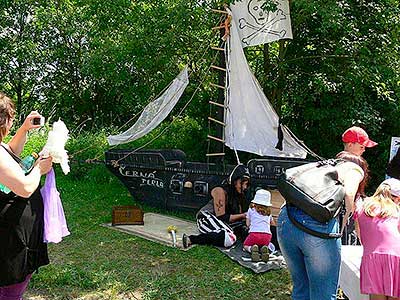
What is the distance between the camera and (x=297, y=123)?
8.75 meters

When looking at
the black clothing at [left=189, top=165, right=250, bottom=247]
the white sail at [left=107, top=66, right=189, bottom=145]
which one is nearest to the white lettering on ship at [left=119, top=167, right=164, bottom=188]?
the white sail at [left=107, top=66, right=189, bottom=145]

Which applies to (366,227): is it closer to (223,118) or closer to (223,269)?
(223,269)

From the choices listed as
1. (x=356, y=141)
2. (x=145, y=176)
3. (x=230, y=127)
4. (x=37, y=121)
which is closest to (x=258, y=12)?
(x=230, y=127)

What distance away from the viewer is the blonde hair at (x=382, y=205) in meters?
3.05

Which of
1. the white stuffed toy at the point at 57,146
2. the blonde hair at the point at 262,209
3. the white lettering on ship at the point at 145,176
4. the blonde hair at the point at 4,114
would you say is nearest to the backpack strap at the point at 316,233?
the white stuffed toy at the point at 57,146

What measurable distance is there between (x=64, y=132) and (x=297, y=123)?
20.4 ft

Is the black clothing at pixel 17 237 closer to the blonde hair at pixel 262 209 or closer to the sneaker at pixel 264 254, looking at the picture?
the sneaker at pixel 264 254

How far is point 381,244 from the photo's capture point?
9.91 feet

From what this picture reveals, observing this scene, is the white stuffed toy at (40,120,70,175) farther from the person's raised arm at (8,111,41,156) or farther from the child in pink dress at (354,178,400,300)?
the child in pink dress at (354,178,400,300)

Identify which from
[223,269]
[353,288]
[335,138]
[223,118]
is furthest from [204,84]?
[353,288]

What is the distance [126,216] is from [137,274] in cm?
184

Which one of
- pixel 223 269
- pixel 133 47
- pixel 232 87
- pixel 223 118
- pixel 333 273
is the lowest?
pixel 223 269

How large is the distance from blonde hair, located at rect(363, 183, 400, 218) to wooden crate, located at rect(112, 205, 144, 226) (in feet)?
13.5

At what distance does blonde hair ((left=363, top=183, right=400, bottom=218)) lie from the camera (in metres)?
3.05
